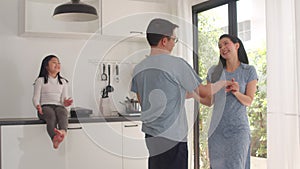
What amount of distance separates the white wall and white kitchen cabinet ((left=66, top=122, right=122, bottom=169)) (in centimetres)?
53

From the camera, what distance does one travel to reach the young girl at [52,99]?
359 cm

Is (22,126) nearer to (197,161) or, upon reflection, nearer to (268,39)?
(197,161)

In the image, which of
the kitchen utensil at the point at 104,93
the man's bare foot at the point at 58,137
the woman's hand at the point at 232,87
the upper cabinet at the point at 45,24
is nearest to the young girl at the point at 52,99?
the man's bare foot at the point at 58,137

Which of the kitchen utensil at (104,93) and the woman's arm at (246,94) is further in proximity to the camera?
the kitchen utensil at (104,93)

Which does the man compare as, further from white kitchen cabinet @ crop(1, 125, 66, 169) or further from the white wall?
the white wall

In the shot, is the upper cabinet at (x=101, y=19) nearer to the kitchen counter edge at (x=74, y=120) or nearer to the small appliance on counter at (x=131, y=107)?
the small appliance on counter at (x=131, y=107)

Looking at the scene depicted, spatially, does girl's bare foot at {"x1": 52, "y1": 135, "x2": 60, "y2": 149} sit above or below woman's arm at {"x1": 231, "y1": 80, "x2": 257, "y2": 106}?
below

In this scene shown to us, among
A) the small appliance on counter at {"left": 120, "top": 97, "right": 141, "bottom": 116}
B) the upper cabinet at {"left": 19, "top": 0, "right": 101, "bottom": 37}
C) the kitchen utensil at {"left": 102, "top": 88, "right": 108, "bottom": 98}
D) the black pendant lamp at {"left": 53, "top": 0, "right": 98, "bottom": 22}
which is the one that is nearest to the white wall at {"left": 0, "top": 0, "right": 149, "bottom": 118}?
the upper cabinet at {"left": 19, "top": 0, "right": 101, "bottom": 37}

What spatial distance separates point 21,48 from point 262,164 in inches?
99.8

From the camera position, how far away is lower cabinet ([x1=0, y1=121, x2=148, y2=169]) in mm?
3570

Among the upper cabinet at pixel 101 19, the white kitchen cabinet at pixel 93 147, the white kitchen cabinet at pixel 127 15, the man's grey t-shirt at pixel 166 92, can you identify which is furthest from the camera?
the white kitchen cabinet at pixel 127 15

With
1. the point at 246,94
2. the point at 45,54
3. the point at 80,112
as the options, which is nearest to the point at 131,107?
the point at 80,112

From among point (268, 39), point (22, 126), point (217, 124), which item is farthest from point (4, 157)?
point (268, 39)

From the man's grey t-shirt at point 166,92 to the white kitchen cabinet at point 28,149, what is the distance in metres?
1.59
